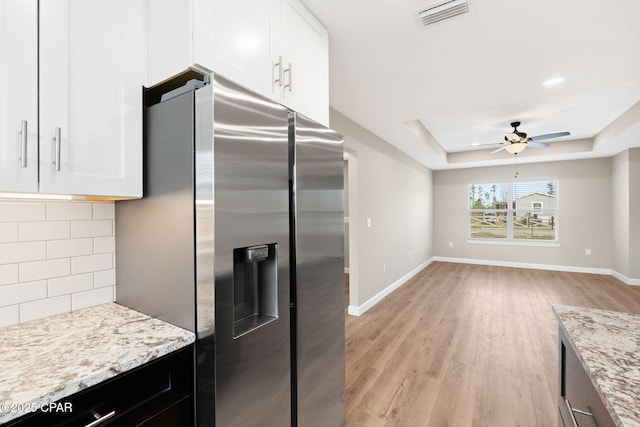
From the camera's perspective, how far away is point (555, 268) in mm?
6320

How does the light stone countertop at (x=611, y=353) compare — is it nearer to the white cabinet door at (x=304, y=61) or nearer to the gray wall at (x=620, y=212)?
the white cabinet door at (x=304, y=61)

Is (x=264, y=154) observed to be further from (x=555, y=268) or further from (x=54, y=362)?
(x=555, y=268)

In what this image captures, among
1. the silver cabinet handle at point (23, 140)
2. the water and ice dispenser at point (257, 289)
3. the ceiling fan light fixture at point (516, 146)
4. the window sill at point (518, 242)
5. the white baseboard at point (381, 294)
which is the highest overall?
the ceiling fan light fixture at point (516, 146)

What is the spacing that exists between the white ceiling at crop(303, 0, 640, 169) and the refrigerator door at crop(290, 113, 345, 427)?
2.73ft

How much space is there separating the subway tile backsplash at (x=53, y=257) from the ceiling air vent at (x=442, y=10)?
1.97 meters

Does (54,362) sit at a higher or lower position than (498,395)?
higher

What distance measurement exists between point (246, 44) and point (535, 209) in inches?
298

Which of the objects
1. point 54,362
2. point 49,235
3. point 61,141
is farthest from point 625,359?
point 49,235

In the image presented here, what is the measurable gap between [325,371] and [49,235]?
1.41 m

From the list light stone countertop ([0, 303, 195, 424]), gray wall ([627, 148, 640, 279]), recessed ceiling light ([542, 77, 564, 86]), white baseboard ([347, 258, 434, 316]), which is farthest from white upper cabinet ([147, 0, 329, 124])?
gray wall ([627, 148, 640, 279])

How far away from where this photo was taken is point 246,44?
4.03 feet

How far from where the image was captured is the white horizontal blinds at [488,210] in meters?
7.00

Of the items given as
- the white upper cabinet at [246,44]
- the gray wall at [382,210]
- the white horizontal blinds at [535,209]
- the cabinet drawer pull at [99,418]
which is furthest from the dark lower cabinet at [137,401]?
the white horizontal blinds at [535,209]

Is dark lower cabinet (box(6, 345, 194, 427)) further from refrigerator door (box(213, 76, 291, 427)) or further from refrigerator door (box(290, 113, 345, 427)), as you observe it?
refrigerator door (box(290, 113, 345, 427))
